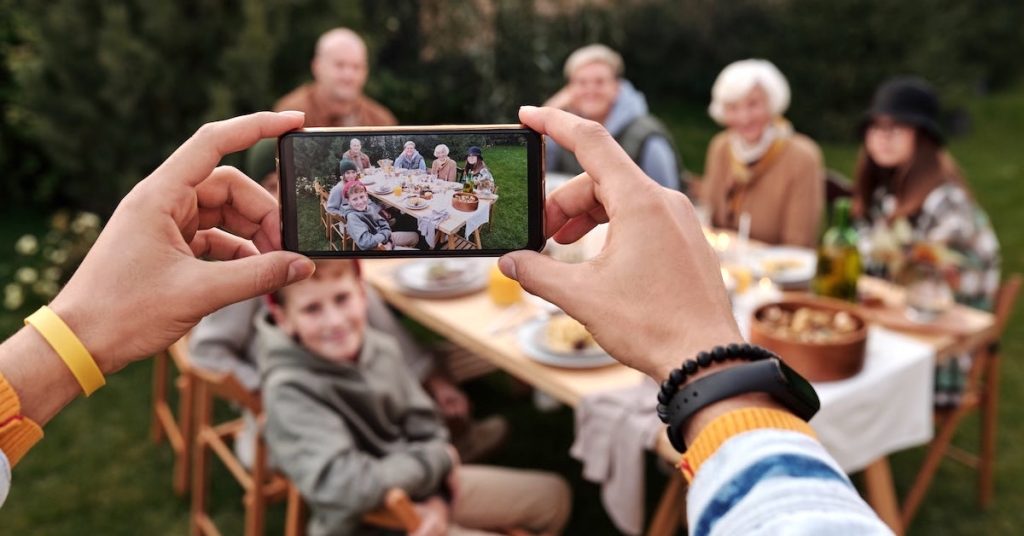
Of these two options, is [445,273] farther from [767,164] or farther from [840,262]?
[767,164]

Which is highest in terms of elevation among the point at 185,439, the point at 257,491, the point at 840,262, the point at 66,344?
the point at 66,344

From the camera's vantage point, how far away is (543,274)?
1.12 m

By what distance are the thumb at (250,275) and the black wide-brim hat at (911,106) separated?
3.28 metres

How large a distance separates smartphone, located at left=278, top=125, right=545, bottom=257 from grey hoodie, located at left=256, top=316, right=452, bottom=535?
121cm

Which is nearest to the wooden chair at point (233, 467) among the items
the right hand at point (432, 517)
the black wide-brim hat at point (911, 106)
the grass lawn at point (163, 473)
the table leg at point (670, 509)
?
the grass lawn at point (163, 473)

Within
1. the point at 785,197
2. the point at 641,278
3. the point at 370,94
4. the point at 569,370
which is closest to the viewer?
the point at 641,278

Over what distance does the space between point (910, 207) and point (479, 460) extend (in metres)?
2.12

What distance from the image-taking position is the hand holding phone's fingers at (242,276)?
110 centimetres

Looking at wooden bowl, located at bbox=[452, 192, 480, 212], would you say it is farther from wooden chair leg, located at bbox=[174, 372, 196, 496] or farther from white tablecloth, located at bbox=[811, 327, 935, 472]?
wooden chair leg, located at bbox=[174, 372, 196, 496]

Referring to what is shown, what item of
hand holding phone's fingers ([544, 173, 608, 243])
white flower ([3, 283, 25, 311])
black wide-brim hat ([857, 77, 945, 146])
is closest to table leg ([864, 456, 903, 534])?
black wide-brim hat ([857, 77, 945, 146])

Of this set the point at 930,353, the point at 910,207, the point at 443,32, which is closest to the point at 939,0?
the point at 443,32

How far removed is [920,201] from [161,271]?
11.0 feet

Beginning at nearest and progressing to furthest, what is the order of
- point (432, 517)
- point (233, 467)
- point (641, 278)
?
point (641, 278) < point (432, 517) < point (233, 467)

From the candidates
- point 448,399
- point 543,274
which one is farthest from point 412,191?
point 448,399
